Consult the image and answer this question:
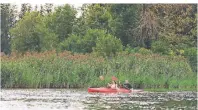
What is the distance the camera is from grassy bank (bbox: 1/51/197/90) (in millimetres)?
28422

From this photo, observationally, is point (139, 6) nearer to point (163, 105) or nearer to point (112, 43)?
point (112, 43)

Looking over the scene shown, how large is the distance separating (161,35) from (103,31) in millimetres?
4205

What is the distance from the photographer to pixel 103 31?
1597 inches

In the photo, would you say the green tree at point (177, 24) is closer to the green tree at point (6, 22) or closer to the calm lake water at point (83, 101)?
the green tree at point (6, 22)

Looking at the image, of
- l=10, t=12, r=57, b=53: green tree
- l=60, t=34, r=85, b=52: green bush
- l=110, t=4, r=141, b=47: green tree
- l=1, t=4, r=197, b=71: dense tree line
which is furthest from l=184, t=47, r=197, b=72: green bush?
l=10, t=12, r=57, b=53: green tree

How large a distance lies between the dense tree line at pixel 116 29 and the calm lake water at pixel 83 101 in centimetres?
1430

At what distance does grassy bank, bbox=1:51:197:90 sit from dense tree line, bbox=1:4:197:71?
824cm

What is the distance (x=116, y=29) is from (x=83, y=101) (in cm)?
2161

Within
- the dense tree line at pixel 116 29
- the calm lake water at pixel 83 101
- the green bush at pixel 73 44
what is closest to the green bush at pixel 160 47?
the dense tree line at pixel 116 29

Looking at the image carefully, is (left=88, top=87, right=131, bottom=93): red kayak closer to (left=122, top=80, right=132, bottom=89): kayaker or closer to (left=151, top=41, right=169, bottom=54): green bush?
(left=122, top=80, right=132, bottom=89): kayaker

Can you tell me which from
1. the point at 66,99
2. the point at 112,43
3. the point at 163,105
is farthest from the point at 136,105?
the point at 112,43

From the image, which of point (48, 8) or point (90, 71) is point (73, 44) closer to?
point (48, 8)

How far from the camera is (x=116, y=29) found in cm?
4294

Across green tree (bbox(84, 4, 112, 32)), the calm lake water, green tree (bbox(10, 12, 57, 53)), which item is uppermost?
green tree (bbox(84, 4, 112, 32))
